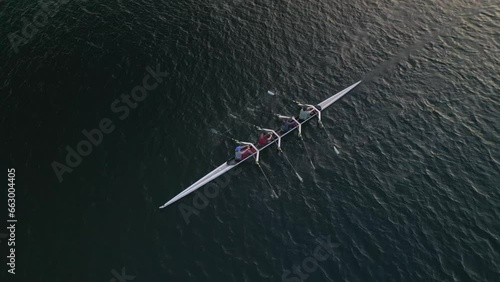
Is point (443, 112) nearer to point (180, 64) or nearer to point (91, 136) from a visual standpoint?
point (180, 64)

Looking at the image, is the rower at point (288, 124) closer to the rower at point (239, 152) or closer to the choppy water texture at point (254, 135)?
the choppy water texture at point (254, 135)

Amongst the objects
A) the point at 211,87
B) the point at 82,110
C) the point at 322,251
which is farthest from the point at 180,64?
the point at 322,251

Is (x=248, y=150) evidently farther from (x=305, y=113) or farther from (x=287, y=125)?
(x=305, y=113)

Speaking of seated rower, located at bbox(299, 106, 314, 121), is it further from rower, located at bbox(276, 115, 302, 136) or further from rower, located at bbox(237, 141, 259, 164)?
rower, located at bbox(237, 141, 259, 164)

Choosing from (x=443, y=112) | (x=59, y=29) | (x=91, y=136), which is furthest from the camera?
(x=59, y=29)

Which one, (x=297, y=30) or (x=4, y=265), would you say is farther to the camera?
(x=297, y=30)

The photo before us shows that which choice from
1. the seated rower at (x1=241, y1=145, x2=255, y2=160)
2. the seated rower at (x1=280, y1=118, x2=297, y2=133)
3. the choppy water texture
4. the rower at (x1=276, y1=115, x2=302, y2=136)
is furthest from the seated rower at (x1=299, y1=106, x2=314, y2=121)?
the seated rower at (x1=241, y1=145, x2=255, y2=160)

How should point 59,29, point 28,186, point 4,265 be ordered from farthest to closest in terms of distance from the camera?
1. point 59,29
2. point 28,186
3. point 4,265
